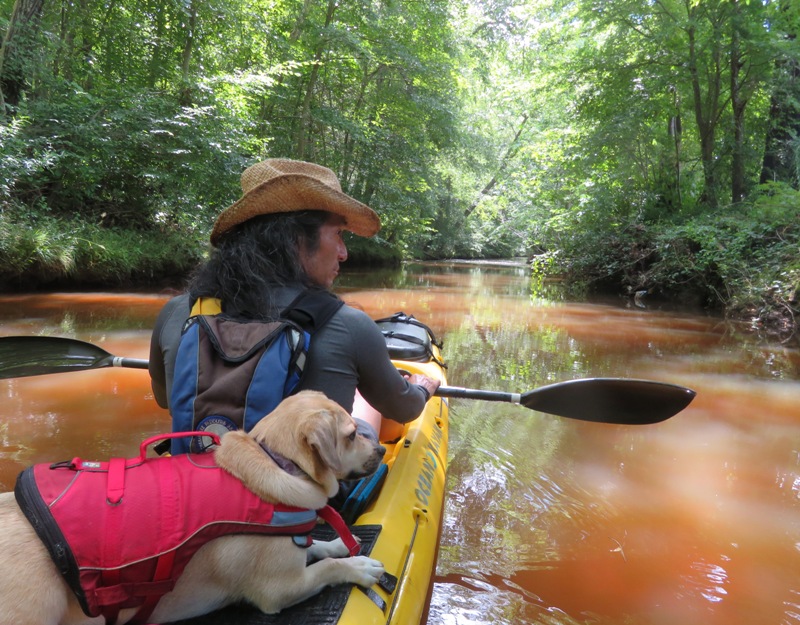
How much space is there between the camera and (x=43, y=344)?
3.54 meters

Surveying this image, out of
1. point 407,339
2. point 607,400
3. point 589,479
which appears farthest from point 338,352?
point 589,479

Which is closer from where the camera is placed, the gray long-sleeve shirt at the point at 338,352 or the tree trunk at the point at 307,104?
the gray long-sleeve shirt at the point at 338,352

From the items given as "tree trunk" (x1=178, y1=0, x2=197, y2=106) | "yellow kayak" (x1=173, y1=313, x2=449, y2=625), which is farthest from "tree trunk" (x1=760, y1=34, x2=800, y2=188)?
"tree trunk" (x1=178, y1=0, x2=197, y2=106)

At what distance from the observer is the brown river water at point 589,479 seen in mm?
2500

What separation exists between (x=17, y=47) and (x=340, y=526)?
11662 millimetres

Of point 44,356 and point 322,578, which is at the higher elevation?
point 44,356

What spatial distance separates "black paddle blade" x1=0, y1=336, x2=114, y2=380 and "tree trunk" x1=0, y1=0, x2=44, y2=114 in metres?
8.20

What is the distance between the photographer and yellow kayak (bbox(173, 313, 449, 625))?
1515 mm

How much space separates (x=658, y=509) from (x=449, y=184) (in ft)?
96.7

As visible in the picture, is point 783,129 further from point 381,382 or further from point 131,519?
point 131,519

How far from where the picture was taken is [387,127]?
19391mm

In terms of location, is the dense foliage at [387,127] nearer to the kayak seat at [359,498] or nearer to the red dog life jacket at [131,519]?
the kayak seat at [359,498]

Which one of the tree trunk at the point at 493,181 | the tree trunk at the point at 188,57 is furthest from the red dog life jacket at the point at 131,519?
the tree trunk at the point at 493,181

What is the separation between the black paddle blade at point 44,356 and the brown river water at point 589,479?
0.58m
